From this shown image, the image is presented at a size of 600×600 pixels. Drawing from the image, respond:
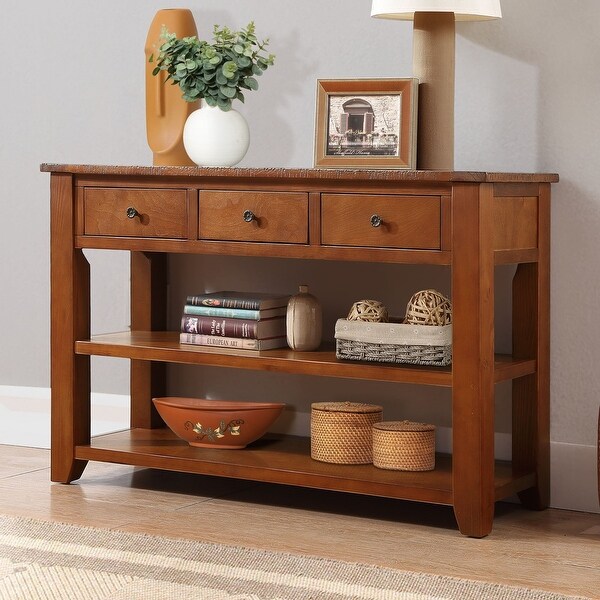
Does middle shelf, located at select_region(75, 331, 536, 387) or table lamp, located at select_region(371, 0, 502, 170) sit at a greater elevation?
table lamp, located at select_region(371, 0, 502, 170)

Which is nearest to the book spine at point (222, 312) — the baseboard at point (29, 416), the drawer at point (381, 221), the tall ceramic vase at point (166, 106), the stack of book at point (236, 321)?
the stack of book at point (236, 321)

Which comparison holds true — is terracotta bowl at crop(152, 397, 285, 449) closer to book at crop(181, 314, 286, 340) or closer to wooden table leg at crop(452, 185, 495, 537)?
book at crop(181, 314, 286, 340)

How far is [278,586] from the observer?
2.20m

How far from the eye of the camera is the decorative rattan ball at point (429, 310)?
2641mm

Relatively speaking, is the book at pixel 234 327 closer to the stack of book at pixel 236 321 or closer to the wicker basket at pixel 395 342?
the stack of book at pixel 236 321

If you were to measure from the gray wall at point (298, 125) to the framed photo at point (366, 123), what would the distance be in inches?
10.9

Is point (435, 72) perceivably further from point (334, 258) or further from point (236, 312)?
point (236, 312)

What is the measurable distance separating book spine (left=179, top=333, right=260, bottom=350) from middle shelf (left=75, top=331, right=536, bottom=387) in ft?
0.07

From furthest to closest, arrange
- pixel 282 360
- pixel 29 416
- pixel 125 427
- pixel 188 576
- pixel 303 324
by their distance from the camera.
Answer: pixel 29 416 → pixel 125 427 → pixel 303 324 → pixel 282 360 → pixel 188 576

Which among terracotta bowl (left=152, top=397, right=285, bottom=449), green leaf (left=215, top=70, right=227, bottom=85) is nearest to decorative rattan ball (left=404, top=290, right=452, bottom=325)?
terracotta bowl (left=152, top=397, right=285, bottom=449)

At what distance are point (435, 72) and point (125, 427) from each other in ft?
4.46

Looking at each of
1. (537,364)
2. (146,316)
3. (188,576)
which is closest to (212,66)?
(146,316)

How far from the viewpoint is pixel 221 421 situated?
2922 millimetres

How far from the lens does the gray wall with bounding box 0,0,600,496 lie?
110 inches
